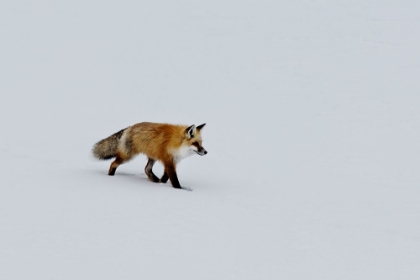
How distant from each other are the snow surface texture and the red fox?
1.37ft

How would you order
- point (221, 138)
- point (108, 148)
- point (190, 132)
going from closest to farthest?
1. point (190, 132)
2. point (108, 148)
3. point (221, 138)

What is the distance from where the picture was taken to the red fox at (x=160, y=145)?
9.94m

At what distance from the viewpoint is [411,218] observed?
9.09m

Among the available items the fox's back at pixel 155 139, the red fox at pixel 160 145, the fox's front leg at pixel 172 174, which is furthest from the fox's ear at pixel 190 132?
the fox's front leg at pixel 172 174

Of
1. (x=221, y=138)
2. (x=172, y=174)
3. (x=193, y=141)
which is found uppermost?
(x=221, y=138)

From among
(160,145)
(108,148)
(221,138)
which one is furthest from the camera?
(221,138)

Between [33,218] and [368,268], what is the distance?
3.63 meters

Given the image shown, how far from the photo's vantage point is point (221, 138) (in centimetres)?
1662

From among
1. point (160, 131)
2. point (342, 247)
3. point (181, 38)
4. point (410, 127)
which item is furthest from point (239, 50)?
point (342, 247)

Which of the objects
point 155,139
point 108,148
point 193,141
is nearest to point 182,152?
point 193,141

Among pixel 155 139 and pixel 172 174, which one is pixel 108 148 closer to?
pixel 155 139

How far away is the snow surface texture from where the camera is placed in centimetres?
653

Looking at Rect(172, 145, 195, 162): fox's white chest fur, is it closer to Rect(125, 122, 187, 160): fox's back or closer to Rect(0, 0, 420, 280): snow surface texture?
Rect(125, 122, 187, 160): fox's back

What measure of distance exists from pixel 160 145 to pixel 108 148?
1042 millimetres
